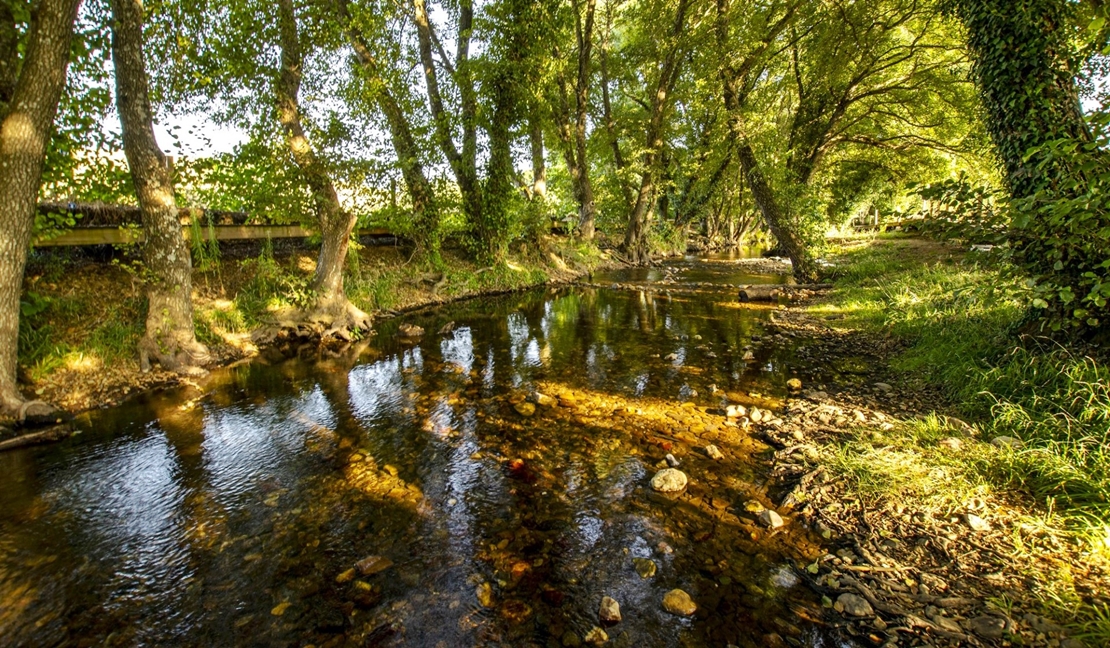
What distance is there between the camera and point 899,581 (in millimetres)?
2947

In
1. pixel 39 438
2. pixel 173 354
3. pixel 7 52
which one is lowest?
pixel 39 438

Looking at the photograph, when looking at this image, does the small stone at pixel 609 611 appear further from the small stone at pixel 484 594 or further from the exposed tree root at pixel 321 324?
the exposed tree root at pixel 321 324

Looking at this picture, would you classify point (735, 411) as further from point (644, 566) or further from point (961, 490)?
point (644, 566)

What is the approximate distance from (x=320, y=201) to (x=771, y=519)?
11.2 metres

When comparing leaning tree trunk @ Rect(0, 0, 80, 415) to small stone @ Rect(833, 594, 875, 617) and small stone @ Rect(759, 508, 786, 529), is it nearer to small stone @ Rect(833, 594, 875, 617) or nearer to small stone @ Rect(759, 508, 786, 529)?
small stone @ Rect(759, 508, 786, 529)

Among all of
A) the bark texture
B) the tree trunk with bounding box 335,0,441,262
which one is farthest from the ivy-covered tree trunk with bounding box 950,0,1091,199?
the bark texture

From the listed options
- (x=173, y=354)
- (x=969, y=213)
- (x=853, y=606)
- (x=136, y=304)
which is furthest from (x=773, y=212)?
(x=136, y=304)

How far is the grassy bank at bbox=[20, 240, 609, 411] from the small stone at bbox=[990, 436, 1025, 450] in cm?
1116

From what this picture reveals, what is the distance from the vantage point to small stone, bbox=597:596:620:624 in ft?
9.44

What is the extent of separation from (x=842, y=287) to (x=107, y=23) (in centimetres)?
1683

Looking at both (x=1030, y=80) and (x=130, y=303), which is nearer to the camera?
(x=1030, y=80)

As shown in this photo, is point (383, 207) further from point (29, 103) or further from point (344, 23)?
point (29, 103)

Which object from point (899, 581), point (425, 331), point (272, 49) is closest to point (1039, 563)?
point (899, 581)

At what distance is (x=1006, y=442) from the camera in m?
3.93
